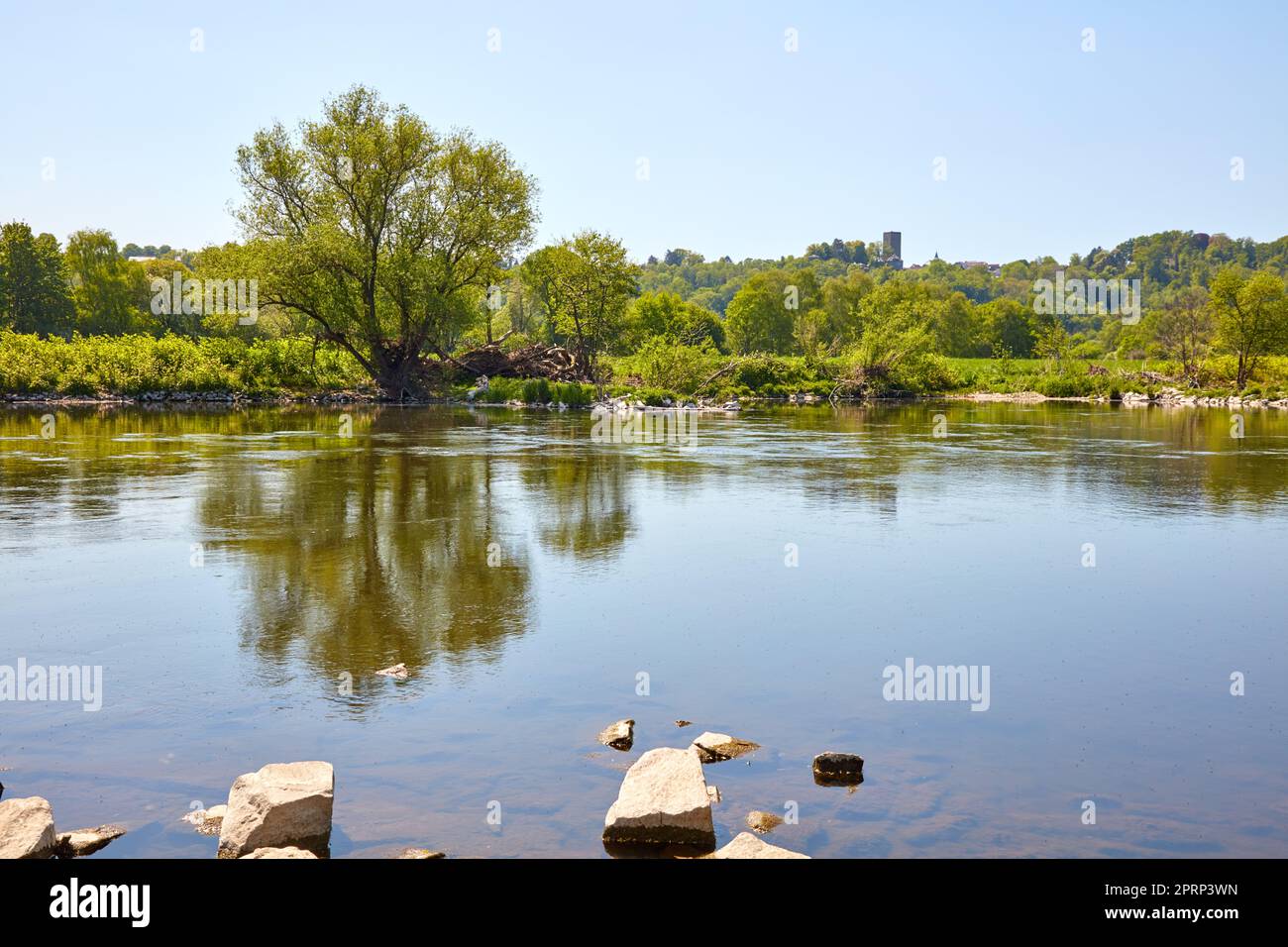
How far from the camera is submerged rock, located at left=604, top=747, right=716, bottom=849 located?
7.13 metres

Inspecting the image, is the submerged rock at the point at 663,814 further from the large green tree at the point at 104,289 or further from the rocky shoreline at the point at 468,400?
the large green tree at the point at 104,289

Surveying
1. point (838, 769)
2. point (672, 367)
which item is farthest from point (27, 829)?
point (672, 367)

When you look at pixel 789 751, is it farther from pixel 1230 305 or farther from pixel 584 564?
pixel 1230 305

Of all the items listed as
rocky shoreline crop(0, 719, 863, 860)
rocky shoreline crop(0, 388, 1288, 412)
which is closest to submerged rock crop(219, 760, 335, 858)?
rocky shoreline crop(0, 719, 863, 860)

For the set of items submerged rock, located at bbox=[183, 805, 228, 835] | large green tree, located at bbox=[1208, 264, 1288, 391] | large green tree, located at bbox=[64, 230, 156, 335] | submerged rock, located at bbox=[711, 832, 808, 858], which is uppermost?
large green tree, located at bbox=[64, 230, 156, 335]

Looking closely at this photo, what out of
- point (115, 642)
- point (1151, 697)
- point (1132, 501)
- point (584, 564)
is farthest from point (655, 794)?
point (1132, 501)

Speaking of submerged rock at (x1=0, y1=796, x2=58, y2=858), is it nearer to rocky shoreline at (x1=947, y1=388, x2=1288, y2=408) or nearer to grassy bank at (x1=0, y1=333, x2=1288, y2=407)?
grassy bank at (x1=0, y1=333, x2=1288, y2=407)

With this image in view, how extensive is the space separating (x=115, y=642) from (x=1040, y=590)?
11412mm

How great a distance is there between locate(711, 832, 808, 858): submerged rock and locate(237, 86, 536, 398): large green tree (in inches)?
2170

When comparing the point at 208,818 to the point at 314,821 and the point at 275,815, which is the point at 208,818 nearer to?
the point at 275,815

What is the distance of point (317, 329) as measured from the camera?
223ft

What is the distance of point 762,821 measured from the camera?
7.44 meters

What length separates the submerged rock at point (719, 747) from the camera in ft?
28.0

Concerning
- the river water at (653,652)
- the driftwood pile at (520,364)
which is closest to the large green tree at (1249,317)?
the driftwood pile at (520,364)
